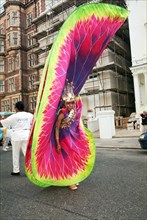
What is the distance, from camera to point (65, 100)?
319 cm

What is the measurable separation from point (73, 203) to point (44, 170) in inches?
27.4

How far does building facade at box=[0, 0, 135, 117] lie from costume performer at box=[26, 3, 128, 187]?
17830 millimetres

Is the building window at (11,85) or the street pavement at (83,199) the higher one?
the building window at (11,85)

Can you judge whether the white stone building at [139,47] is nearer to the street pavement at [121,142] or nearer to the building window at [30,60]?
the street pavement at [121,142]

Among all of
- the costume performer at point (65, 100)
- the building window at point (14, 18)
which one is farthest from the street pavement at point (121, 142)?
the building window at point (14, 18)

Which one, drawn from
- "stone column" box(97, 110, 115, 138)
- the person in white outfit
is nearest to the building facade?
"stone column" box(97, 110, 115, 138)

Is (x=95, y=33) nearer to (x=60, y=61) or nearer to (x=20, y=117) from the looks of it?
(x=60, y=61)

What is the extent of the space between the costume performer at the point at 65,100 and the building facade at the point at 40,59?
17.8 meters

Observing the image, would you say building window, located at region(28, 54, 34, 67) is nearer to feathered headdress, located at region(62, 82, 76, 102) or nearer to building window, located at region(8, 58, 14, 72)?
building window, located at region(8, 58, 14, 72)

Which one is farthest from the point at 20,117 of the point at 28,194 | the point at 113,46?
the point at 113,46

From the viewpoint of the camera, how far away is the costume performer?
2596mm

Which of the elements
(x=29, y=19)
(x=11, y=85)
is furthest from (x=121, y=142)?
(x=29, y=19)

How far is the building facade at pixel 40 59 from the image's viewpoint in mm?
22266

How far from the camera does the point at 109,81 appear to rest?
21703mm
